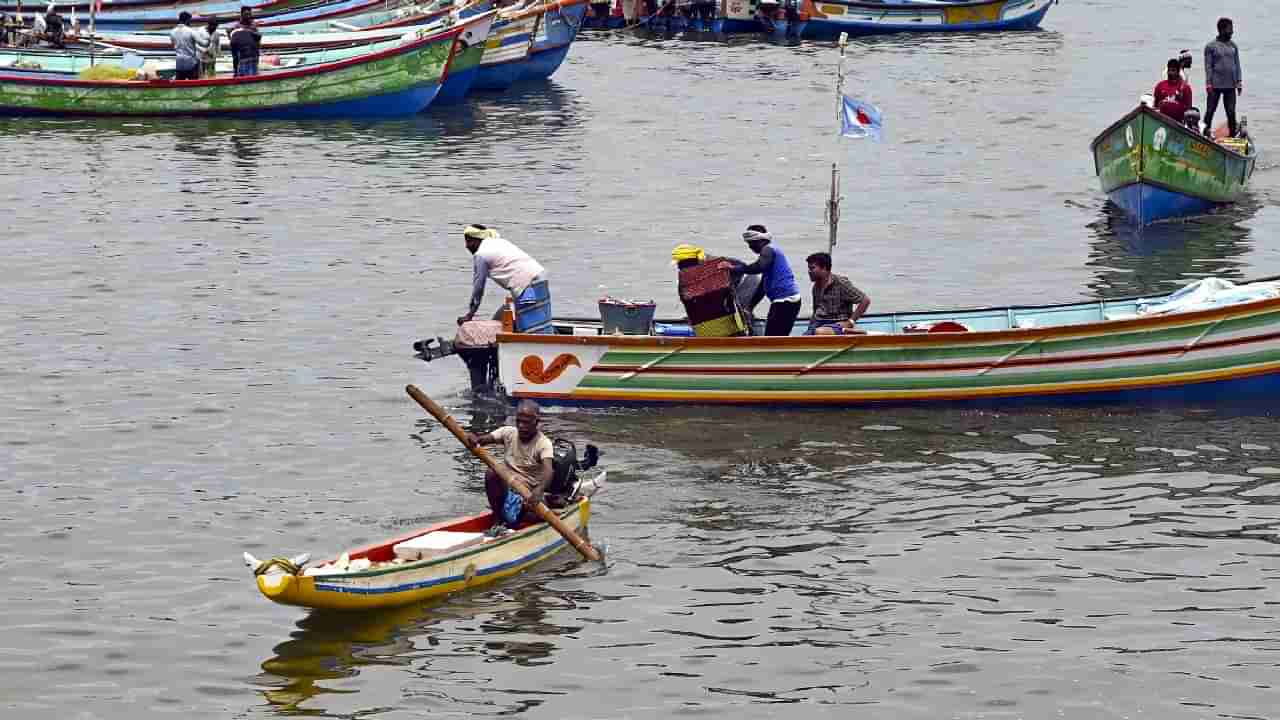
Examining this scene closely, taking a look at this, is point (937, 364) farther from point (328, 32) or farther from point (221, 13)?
point (221, 13)

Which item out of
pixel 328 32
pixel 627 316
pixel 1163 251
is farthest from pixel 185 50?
pixel 627 316

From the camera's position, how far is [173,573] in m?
15.8

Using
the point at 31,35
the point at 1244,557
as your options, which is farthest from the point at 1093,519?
the point at 31,35

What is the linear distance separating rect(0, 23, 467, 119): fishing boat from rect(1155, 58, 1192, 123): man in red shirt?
56.3 feet

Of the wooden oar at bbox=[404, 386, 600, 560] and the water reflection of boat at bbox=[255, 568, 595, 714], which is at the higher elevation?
the wooden oar at bbox=[404, 386, 600, 560]

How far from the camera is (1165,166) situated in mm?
29547

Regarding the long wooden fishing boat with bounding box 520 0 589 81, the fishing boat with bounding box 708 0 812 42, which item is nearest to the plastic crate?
the long wooden fishing boat with bounding box 520 0 589 81

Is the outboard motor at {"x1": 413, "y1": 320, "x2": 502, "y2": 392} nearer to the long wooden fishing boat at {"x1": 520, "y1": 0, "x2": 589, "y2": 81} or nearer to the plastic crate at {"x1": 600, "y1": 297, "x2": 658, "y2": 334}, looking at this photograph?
the plastic crate at {"x1": 600, "y1": 297, "x2": 658, "y2": 334}

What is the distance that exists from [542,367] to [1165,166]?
13.5 metres

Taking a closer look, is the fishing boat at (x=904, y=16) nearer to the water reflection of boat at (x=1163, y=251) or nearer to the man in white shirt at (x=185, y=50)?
the man in white shirt at (x=185, y=50)

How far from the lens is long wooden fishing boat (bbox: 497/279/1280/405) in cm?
1950

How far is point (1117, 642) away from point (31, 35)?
37.1 m

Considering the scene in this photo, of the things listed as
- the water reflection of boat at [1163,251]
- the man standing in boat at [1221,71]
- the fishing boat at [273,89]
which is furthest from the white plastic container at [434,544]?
the fishing boat at [273,89]

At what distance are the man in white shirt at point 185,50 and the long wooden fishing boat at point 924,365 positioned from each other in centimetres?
2339
